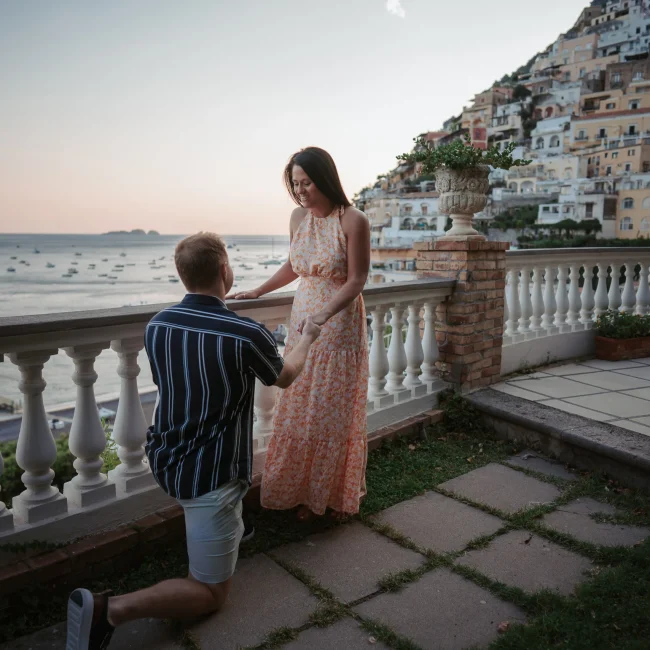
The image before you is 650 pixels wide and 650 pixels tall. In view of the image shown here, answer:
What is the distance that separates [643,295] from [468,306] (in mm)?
3069

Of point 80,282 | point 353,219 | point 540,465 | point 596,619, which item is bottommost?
point 80,282

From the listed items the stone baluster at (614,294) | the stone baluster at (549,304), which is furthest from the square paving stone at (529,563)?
the stone baluster at (614,294)

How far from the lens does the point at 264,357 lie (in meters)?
1.60

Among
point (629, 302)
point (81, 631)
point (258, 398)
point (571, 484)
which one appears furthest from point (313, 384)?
point (629, 302)

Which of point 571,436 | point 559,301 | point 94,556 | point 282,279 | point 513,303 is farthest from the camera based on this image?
point 559,301

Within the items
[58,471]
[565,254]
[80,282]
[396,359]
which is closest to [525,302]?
[565,254]

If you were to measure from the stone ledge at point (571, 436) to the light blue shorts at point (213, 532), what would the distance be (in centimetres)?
224

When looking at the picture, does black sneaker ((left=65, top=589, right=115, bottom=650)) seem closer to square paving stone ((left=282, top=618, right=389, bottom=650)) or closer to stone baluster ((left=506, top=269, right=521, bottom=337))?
square paving stone ((left=282, top=618, right=389, bottom=650))

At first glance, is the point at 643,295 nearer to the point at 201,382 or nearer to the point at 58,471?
the point at 201,382

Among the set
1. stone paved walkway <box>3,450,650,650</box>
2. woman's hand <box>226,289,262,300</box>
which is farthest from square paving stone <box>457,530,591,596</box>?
woman's hand <box>226,289,262,300</box>

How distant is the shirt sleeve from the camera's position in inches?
62.2

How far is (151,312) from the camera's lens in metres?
2.14

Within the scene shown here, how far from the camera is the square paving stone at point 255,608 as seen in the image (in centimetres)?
177

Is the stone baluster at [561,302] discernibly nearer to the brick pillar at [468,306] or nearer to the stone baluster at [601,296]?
the stone baluster at [601,296]
